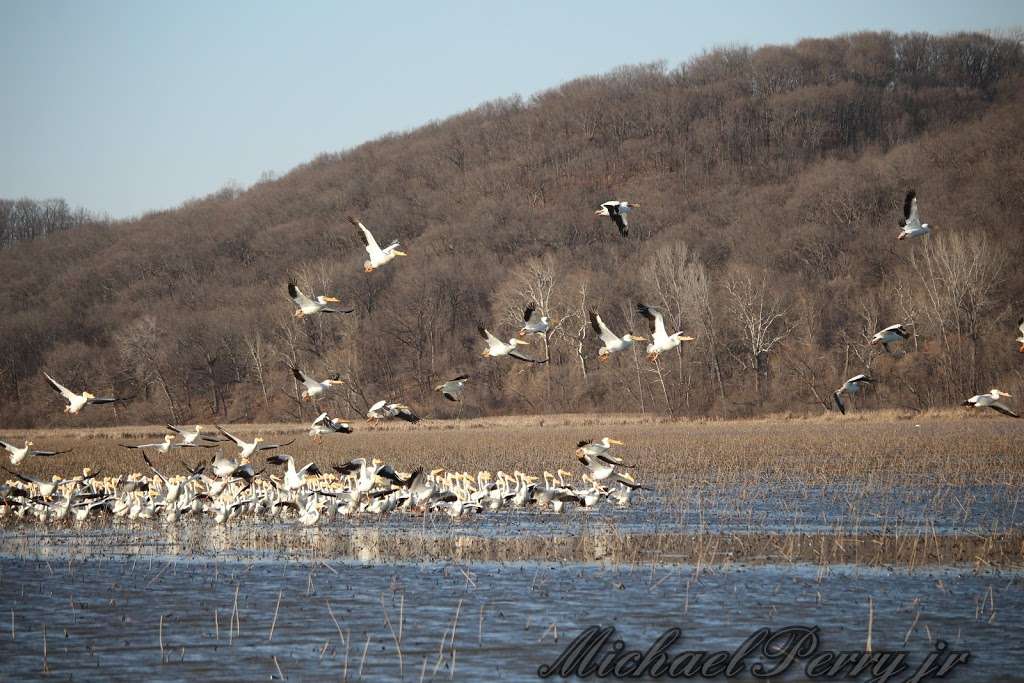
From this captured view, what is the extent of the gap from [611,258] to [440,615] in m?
77.3

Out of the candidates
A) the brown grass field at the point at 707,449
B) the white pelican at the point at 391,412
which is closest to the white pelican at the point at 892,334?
the brown grass field at the point at 707,449

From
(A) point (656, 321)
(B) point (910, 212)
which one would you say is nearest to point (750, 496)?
(A) point (656, 321)

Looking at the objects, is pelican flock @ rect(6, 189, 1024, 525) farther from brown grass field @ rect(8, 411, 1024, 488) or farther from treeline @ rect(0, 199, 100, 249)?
treeline @ rect(0, 199, 100, 249)

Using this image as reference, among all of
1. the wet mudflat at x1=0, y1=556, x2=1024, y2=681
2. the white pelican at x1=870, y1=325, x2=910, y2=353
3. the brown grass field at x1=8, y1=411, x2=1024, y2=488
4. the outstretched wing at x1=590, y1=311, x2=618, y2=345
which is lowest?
the brown grass field at x1=8, y1=411, x2=1024, y2=488

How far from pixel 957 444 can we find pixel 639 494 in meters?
10.6

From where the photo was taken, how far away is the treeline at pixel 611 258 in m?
58.0

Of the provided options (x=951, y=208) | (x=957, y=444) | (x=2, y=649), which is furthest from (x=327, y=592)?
(x=951, y=208)

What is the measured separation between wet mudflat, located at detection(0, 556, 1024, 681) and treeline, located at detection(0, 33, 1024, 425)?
3462 centimetres

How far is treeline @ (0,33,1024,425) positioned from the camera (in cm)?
5797

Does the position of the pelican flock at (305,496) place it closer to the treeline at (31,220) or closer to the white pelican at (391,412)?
the white pelican at (391,412)

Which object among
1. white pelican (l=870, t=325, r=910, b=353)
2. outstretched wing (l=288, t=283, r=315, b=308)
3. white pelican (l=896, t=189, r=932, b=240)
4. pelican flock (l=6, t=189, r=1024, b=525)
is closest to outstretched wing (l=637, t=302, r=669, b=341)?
pelican flock (l=6, t=189, r=1024, b=525)

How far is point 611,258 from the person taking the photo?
8938 centimetres

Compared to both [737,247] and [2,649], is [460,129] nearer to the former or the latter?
[737,247]

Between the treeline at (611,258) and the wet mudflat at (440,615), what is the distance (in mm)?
34617
